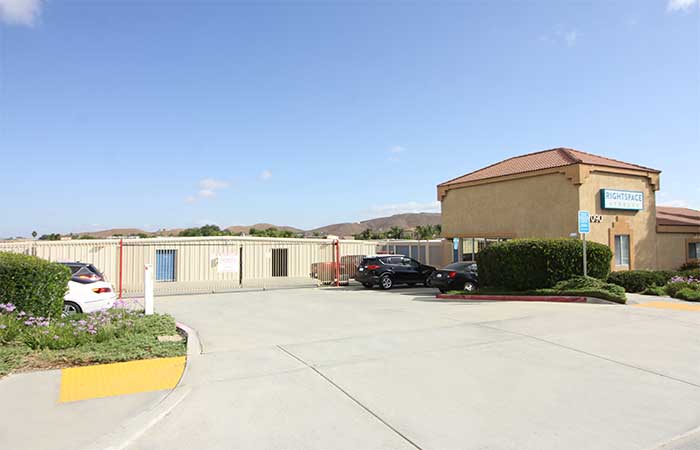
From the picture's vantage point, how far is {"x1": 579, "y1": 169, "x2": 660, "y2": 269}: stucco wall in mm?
19062

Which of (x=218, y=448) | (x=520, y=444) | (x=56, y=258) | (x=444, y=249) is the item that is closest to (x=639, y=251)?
(x=444, y=249)

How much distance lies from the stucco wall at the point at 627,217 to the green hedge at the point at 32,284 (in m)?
18.3

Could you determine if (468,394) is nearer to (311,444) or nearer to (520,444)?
(520,444)

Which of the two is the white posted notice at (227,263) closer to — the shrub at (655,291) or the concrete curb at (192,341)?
the concrete curb at (192,341)

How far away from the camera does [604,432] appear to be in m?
4.34

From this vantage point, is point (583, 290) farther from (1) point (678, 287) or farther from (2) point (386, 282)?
(2) point (386, 282)

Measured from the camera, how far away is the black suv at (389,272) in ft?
66.1

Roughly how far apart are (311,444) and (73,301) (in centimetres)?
880

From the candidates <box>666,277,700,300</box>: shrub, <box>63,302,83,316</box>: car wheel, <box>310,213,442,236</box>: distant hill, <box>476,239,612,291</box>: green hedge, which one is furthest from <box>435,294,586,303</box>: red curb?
<box>310,213,442,236</box>: distant hill

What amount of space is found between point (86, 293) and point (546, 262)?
1321 cm

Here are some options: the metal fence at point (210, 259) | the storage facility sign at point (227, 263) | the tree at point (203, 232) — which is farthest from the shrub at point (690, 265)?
the tree at point (203, 232)

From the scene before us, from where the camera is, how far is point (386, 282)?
66.4 feet

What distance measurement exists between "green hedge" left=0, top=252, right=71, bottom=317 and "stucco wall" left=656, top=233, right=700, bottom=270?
24.0 metres

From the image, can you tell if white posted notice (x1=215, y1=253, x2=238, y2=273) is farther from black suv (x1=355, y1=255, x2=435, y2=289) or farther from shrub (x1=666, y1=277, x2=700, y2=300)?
shrub (x1=666, y1=277, x2=700, y2=300)
